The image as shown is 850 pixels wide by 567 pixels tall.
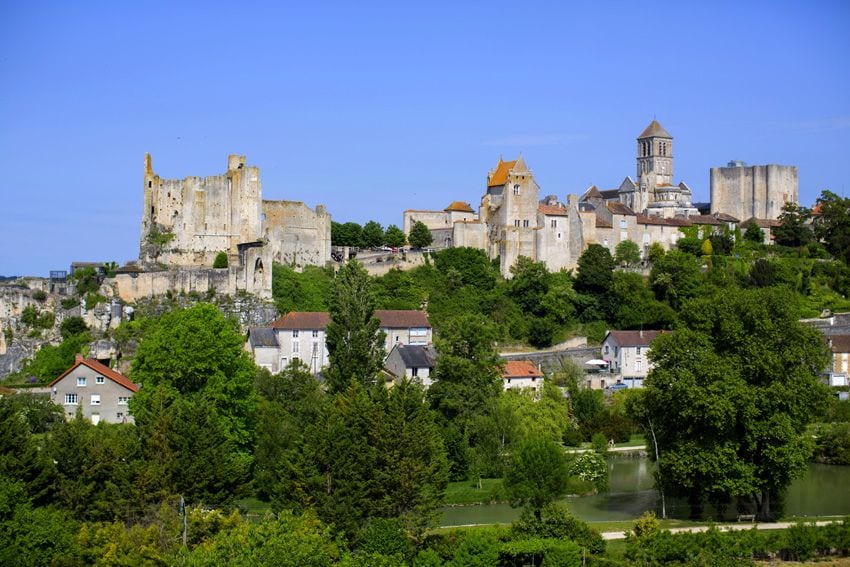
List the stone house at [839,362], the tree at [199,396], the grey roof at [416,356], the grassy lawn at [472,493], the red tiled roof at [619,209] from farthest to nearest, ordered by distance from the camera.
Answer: the red tiled roof at [619,209], the stone house at [839,362], the grey roof at [416,356], the grassy lawn at [472,493], the tree at [199,396]

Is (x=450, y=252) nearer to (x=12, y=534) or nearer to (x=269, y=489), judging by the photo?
(x=269, y=489)

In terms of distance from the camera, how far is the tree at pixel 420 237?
237 feet

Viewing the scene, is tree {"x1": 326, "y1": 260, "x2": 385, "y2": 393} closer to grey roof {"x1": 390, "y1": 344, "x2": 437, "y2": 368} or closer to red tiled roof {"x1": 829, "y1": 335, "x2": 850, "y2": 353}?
grey roof {"x1": 390, "y1": 344, "x2": 437, "y2": 368}

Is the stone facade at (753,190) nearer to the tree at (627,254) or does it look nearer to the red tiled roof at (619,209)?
the red tiled roof at (619,209)

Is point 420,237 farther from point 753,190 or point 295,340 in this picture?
point 753,190

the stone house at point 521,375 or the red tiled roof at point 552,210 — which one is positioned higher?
the red tiled roof at point 552,210

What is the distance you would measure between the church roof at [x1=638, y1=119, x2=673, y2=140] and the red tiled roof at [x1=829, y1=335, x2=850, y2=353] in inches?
1069

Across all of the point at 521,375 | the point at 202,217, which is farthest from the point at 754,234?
the point at 202,217

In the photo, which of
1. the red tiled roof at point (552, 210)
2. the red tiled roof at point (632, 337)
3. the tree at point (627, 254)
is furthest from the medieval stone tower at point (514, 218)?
the red tiled roof at point (632, 337)

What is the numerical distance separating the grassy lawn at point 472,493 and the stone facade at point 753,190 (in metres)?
40.9

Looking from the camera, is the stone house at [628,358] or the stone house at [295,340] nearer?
the stone house at [295,340]

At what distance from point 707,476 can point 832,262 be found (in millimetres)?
37105

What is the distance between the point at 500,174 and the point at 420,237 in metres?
5.52

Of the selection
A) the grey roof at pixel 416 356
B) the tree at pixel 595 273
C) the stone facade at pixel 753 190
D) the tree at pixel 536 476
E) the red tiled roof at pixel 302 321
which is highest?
the stone facade at pixel 753 190
